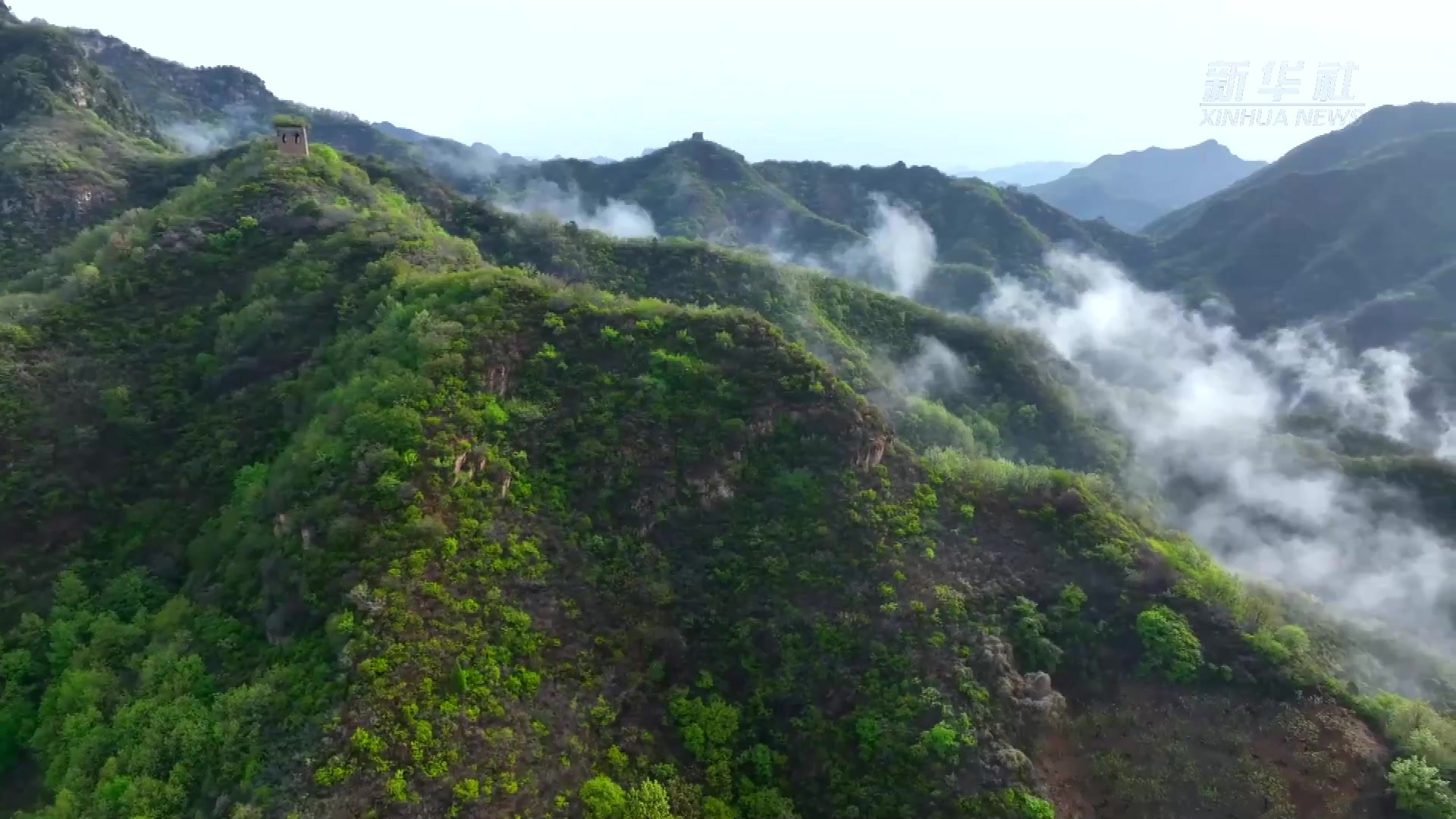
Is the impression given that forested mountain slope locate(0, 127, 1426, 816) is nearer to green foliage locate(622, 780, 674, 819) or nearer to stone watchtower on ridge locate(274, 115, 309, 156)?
green foliage locate(622, 780, 674, 819)

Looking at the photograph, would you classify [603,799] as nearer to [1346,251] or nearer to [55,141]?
[55,141]

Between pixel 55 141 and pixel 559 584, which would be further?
pixel 55 141

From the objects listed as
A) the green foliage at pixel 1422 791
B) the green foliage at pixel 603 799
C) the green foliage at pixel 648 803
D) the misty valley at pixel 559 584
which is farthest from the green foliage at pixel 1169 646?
the green foliage at pixel 603 799

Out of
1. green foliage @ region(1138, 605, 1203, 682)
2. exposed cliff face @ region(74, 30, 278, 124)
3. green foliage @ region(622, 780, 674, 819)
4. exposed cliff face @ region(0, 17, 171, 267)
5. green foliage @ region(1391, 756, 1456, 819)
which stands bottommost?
green foliage @ region(622, 780, 674, 819)

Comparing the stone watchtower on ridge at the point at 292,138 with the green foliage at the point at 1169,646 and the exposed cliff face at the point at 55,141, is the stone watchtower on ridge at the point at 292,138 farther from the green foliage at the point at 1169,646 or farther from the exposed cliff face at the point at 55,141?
the green foliage at the point at 1169,646

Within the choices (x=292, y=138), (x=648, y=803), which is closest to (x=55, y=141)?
(x=292, y=138)

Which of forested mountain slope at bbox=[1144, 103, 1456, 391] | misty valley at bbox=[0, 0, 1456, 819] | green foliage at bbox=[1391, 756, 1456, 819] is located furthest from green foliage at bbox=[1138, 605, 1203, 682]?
forested mountain slope at bbox=[1144, 103, 1456, 391]

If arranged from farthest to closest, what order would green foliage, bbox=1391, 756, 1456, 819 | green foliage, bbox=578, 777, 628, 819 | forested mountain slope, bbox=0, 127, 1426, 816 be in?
green foliage, bbox=1391, 756, 1456, 819 → forested mountain slope, bbox=0, 127, 1426, 816 → green foliage, bbox=578, 777, 628, 819
